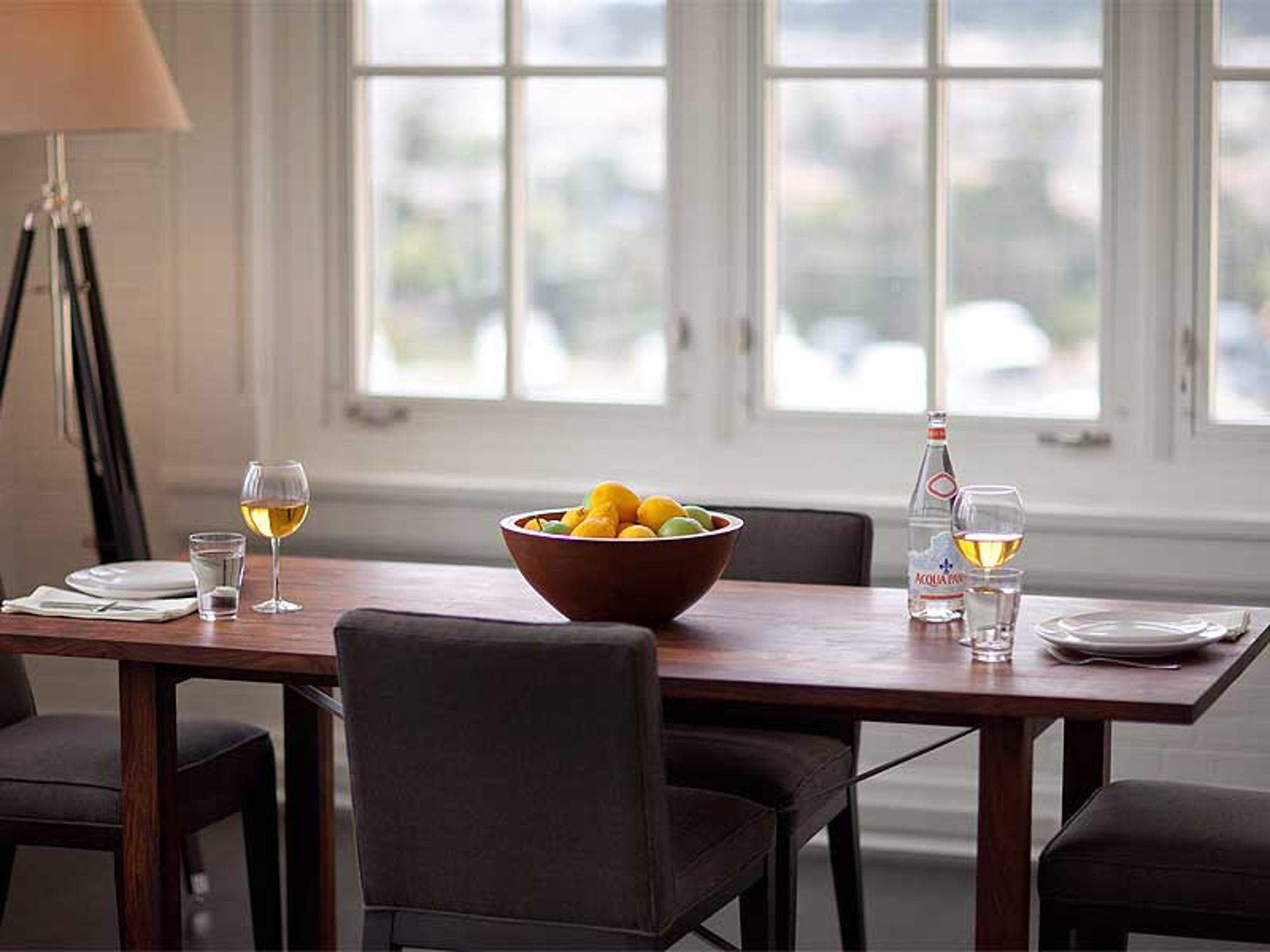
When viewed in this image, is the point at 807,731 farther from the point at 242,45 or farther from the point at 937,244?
the point at 242,45

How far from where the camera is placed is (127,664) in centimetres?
262

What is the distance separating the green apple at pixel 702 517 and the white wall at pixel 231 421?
1.30 metres

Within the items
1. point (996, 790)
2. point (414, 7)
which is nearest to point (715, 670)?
point (996, 790)

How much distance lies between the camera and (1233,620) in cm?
260

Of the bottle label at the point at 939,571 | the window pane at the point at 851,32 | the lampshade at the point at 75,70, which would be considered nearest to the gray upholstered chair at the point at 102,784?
the lampshade at the point at 75,70

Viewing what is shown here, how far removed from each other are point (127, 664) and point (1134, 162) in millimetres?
2272

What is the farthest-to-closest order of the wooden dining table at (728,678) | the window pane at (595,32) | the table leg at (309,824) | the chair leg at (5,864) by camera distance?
the window pane at (595,32)
the chair leg at (5,864)
the table leg at (309,824)
the wooden dining table at (728,678)

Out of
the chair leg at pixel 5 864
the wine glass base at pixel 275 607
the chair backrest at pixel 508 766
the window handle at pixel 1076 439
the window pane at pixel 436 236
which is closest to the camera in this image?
the chair backrest at pixel 508 766

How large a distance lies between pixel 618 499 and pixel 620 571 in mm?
126

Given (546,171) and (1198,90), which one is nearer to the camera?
(1198,90)

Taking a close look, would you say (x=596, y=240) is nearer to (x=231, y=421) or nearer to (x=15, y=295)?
(x=231, y=421)

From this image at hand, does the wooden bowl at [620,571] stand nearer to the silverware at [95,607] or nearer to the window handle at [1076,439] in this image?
the silverware at [95,607]

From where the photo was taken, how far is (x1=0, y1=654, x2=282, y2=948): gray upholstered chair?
2.83 m

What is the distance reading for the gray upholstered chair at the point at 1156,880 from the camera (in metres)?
2.35
